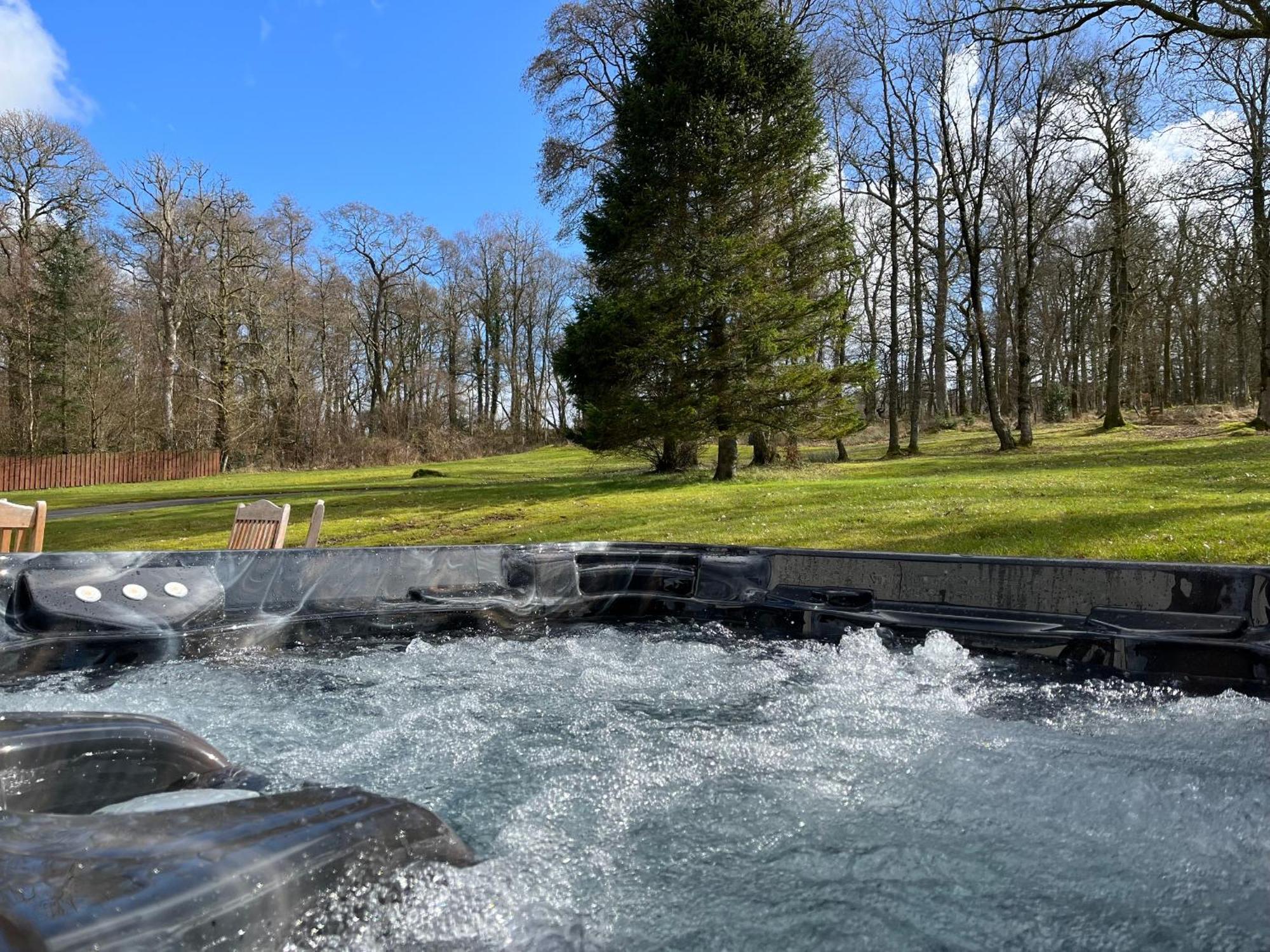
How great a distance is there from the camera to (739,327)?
37.4 feet

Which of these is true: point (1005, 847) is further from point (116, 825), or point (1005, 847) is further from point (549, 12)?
point (549, 12)

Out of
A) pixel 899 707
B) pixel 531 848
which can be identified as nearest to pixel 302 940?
pixel 531 848

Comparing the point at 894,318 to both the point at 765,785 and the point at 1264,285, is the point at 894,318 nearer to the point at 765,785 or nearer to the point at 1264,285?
the point at 1264,285

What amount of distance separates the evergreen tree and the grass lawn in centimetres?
114

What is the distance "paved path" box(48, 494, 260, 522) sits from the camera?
11.1 metres

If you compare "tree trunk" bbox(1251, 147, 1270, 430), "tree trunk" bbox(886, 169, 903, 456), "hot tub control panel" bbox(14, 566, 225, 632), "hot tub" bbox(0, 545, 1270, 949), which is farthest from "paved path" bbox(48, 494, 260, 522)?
"tree trunk" bbox(1251, 147, 1270, 430)

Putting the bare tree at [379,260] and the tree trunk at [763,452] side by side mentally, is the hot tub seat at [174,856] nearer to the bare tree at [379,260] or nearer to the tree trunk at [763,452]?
the tree trunk at [763,452]

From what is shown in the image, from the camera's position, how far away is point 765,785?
2053 mm

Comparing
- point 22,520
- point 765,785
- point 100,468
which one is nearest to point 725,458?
point 22,520

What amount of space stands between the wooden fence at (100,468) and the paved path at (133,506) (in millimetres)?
8061

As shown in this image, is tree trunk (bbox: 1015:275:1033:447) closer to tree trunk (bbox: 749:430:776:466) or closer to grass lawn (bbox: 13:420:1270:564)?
grass lawn (bbox: 13:420:1270:564)

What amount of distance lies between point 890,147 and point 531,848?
1770 cm

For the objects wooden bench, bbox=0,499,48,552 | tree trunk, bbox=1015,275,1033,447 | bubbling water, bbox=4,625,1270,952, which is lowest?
bubbling water, bbox=4,625,1270,952

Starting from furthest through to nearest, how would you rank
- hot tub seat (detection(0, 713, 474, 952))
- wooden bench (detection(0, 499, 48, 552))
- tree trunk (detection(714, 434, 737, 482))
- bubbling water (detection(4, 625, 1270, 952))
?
tree trunk (detection(714, 434, 737, 482)) < wooden bench (detection(0, 499, 48, 552)) < bubbling water (detection(4, 625, 1270, 952)) < hot tub seat (detection(0, 713, 474, 952))
